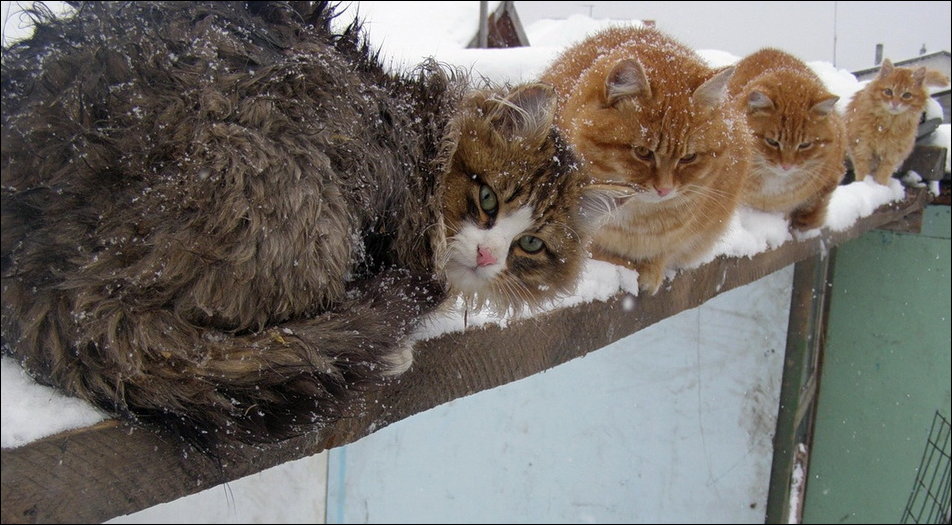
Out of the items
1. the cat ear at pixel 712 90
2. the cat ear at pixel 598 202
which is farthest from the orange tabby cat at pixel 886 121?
the cat ear at pixel 598 202

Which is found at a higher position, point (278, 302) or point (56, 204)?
point (56, 204)

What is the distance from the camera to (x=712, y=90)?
5.16 ft

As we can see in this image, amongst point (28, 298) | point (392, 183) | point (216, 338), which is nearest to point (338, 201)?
point (392, 183)

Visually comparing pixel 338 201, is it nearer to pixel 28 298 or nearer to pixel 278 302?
pixel 278 302

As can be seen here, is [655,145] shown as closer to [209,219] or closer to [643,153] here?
[643,153]

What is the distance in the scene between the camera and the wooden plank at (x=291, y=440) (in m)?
0.66

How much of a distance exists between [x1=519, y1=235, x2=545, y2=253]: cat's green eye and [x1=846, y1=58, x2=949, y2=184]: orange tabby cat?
2.75 m

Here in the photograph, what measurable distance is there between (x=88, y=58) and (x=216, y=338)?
1.22ft

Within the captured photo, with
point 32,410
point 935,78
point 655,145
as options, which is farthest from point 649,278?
point 935,78

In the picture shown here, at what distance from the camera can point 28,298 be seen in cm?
76

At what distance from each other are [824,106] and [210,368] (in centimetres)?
227

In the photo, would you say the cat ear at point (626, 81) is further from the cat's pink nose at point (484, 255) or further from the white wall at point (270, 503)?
the white wall at point (270, 503)

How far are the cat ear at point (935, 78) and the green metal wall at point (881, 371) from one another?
2.21ft

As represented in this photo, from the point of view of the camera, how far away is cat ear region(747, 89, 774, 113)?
2.32 m
